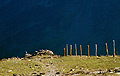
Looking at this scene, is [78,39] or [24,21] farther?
[24,21]

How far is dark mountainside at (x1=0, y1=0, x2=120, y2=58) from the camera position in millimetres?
117688

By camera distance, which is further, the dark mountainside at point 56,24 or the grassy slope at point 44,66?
the dark mountainside at point 56,24

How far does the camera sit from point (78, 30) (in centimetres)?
12356

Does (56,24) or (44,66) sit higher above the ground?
(56,24)

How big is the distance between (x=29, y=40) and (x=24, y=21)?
22.4 meters

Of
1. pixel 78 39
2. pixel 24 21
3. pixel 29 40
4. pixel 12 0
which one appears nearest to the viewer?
pixel 78 39

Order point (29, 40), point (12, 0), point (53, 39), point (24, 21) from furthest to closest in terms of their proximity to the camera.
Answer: point (12, 0), point (24, 21), point (29, 40), point (53, 39)

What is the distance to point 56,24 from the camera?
13750cm

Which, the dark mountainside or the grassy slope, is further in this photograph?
the dark mountainside

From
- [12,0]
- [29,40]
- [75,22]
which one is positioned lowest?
[29,40]

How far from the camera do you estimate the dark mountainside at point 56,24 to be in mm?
117688

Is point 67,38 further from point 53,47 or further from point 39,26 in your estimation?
point 39,26

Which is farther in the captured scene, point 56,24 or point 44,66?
point 56,24

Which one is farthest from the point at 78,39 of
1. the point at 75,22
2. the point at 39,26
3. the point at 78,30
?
the point at 39,26
